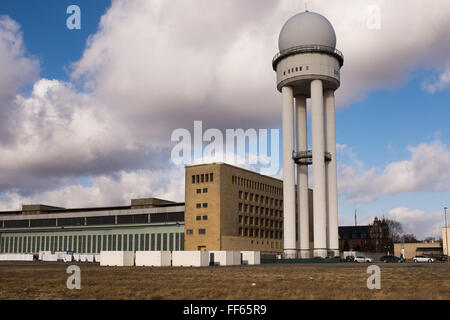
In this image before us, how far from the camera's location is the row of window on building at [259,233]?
10323 cm

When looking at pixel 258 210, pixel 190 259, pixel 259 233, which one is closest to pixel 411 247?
pixel 259 233

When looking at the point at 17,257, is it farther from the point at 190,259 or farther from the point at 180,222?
the point at 190,259

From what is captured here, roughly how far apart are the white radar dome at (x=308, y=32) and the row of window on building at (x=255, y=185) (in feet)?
101

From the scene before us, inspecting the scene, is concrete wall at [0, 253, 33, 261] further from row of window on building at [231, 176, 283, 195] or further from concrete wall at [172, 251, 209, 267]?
concrete wall at [172, 251, 209, 267]

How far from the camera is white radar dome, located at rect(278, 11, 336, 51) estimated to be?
82250 mm

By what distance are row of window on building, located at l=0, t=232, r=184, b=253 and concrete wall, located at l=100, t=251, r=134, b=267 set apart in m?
36.5

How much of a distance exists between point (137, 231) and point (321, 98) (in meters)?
55.2

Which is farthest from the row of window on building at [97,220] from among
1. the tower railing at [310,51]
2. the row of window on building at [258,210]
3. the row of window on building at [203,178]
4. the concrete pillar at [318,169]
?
the tower railing at [310,51]

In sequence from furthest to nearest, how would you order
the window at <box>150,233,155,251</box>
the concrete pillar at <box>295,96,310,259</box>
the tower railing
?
the window at <box>150,233,155,251</box>
the concrete pillar at <box>295,96,310,259</box>
the tower railing

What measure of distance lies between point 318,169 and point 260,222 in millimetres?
34855

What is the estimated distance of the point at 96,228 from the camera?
118 meters

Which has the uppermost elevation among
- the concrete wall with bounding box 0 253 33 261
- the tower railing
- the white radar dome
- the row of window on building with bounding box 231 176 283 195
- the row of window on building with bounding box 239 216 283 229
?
the white radar dome

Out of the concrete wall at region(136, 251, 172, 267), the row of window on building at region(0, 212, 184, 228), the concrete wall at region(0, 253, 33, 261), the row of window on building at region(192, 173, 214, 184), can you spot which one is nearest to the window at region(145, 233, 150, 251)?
the row of window on building at region(0, 212, 184, 228)
